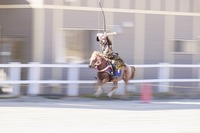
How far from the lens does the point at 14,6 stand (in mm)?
16688

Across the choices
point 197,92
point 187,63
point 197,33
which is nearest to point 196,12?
point 197,33

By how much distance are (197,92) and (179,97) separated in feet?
4.43

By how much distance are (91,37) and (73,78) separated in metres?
1.89

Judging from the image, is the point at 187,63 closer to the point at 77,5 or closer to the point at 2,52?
the point at 77,5

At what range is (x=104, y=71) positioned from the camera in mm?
15602

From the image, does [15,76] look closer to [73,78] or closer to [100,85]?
[73,78]

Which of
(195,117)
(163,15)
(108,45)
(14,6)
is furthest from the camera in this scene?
(163,15)

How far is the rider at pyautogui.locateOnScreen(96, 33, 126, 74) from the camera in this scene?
15609 millimetres

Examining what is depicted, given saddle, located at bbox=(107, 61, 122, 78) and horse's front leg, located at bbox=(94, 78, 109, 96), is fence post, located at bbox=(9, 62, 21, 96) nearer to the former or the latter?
horse's front leg, located at bbox=(94, 78, 109, 96)

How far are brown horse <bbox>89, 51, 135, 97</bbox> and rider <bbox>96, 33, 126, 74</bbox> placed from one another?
0.17 meters

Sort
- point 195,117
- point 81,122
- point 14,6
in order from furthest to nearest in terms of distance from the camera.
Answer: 1. point 14,6
2. point 195,117
3. point 81,122

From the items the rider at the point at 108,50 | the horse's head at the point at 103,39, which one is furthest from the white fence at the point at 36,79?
the horse's head at the point at 103,39

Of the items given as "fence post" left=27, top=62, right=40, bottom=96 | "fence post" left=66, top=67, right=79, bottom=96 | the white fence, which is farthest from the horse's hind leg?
"fence post" left=27, top=62, right=40, bottom=96

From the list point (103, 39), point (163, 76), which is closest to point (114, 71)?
point (103, 39)
